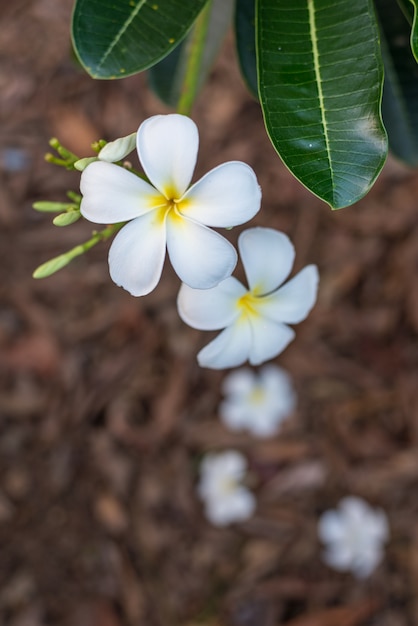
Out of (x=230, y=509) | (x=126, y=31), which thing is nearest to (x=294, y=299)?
A: (x=126, y=31)

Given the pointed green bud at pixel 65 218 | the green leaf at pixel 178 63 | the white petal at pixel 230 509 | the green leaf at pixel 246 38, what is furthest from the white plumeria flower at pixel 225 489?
the pointed green bud at pixel 65 218

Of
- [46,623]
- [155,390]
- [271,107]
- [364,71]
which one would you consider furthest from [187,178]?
[46,623]

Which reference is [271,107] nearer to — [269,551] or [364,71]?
[364,71]

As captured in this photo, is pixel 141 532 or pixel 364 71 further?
pixel 141 532

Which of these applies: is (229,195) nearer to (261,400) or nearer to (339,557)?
(261,400)

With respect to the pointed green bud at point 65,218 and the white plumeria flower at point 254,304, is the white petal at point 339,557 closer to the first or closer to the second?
the white plumeria flower at point 254,304

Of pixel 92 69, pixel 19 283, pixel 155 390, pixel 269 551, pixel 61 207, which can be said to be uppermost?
pixel 92 69

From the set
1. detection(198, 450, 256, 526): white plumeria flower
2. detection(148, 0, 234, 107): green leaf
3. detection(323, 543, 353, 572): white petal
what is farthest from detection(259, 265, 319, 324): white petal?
detection(323, 543, 353, 572): white petal
